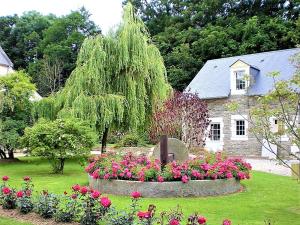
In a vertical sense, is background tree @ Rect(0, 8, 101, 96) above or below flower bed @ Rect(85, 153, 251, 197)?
above

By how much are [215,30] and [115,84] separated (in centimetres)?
2036

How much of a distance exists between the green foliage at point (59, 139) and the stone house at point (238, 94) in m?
10.7

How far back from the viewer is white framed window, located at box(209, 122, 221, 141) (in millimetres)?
25844

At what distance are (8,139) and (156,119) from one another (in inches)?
269

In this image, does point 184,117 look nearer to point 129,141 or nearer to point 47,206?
point 129,141

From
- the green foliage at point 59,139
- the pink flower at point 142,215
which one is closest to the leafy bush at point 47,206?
the pink flower at point 142,215

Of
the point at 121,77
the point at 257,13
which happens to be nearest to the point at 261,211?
the point at 121,77

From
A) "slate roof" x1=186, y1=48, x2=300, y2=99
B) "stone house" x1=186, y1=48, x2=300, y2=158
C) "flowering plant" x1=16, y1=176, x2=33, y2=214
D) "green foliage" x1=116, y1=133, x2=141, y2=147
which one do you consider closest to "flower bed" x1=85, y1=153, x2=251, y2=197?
"flowering plant" x1=16, y1=176, x2=33, y2=214

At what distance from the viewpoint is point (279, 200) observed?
33.4ft

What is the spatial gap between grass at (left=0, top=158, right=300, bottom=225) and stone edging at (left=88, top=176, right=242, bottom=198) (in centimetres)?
28

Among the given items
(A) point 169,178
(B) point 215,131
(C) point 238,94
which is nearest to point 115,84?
(A) point 169,178

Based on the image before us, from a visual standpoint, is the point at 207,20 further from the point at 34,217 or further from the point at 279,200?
the point at 34,217

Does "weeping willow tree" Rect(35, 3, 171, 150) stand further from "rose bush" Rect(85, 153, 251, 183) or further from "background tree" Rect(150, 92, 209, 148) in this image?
"rose bush" Rect(85, 153, 251, 183)

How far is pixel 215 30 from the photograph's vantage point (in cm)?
3666
